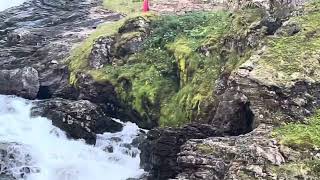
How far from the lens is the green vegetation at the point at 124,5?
2447cm

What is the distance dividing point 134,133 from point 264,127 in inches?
226

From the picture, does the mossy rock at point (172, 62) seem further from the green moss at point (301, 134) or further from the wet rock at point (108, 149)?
the green moss at point (301, 134)

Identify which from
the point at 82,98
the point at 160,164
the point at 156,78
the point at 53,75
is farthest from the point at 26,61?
the point at 160,164

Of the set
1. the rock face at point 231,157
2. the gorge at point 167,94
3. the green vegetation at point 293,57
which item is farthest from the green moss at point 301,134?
the green vegetation at point 293,57

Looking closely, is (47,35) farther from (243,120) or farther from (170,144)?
Answer: (243,120)

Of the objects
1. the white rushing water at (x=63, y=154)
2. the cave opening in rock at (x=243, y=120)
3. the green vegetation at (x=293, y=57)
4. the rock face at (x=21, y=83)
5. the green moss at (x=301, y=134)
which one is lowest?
the white rushing water at (x=63, y=154)

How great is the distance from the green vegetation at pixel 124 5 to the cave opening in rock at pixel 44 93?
610 centimetres

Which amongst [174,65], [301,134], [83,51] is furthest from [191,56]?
[301,134]

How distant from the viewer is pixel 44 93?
1953 cm

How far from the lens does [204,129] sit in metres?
13.2

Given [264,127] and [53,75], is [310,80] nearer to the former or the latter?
[264,127]


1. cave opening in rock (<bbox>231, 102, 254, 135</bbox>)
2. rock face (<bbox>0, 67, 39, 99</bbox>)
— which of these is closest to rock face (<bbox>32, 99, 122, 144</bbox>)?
rock face (<bbox>0, 67, 39, 99</bbox>)

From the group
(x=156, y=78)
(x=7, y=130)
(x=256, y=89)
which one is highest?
(x=256, y=89)

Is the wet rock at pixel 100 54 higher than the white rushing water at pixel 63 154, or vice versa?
the wet rock at pixel 100 54
